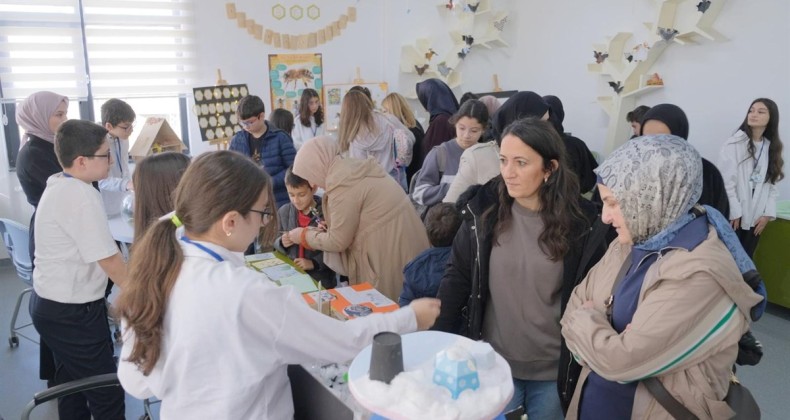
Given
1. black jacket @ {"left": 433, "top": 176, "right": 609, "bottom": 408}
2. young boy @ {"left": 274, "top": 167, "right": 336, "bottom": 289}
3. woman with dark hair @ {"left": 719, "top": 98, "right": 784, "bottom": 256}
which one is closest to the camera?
black jacket @ {"left": 433, "top": 176, "right": 609, "bottom": 408}

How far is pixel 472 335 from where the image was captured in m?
1.77

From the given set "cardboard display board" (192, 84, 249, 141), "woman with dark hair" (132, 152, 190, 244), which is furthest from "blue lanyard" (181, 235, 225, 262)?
"cardboard display board" (192, 84, 249, 141)

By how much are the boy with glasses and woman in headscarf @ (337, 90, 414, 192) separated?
0.52 m

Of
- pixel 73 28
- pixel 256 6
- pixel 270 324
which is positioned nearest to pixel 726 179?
pixel 270 324

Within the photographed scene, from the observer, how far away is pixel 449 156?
10.9 feet

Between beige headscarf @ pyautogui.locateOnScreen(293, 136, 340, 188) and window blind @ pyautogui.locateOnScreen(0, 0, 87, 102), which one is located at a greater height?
window blind @ pyautogui.locateOnScreen(0, 0, 87, 102)

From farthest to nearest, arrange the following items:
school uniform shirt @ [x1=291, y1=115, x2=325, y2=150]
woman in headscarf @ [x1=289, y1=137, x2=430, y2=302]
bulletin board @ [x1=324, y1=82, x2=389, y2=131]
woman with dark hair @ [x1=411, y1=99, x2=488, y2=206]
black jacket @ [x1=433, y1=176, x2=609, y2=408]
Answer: bulletin board @ [x1=324, y1=82, x2=389, y2=131] < school uniform shirt @ [x1=291, y1=115, x2=325, y2=150] < woman with dark hair @ [x1=411, y1=99, x2=488, y2=206] < woman in headscarf @ [x1=289, y1=137, x2=430, y2=302] < black jacket @ [x1=433, y1=176, x2=609, y2=408]

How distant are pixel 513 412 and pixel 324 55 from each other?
5.39m

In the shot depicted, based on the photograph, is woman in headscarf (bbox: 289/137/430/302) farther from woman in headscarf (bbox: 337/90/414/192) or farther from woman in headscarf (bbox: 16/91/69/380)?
woman in headscarf (bbox: 16/91/69/380)

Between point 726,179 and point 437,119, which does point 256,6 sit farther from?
point 726,179

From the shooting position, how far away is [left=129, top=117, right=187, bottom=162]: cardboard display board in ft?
13.9

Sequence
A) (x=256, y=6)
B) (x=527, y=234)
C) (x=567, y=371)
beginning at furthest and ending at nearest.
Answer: (x=256, y=6) → (x=527, y=234) → (x=567, y=371)

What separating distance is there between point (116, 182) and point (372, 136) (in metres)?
1.62

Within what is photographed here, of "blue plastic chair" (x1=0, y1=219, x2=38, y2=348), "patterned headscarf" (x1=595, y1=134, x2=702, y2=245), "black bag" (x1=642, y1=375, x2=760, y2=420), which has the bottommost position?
"blue plastic chair" (x1=0, y1=219, x2=38, y2=348)
